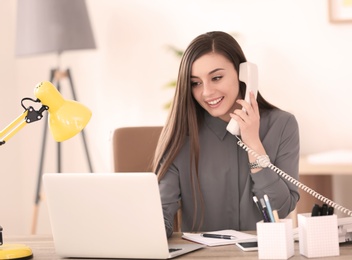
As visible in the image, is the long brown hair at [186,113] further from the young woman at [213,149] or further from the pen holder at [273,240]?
the pen holder at [273,240]

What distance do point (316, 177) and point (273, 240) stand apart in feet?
7.40

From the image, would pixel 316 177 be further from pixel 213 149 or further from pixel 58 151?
pixel 213 149

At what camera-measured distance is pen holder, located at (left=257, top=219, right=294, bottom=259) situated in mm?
1586

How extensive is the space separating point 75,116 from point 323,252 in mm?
661

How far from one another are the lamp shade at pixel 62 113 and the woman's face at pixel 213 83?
1.99ft

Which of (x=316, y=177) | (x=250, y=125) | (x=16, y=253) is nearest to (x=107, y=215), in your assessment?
(x=16, y=253)

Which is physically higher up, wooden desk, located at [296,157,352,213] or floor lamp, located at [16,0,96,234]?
floor lamp, located at [16,0,96,234]

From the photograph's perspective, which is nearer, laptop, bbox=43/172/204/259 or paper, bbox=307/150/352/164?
laptop, bbox=43/172/204/259

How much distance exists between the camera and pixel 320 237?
1.62 metres

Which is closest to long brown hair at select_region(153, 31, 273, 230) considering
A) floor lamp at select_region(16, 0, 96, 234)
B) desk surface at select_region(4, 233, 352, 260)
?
desk surface at select_region(4, 233, 352, 260)

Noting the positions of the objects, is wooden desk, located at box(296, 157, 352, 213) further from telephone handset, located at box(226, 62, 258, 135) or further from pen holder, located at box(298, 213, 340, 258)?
pen holder, located at box(298, 213, 340, 258)

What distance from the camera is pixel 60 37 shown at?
395 centimetres

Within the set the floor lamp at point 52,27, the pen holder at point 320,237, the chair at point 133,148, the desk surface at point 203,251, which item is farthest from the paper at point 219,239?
the floor lamp at point 52,27

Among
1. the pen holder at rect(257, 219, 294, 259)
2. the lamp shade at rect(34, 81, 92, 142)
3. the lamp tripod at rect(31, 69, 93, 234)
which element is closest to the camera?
the pen holder at rect(257, 219, 294, 259)
